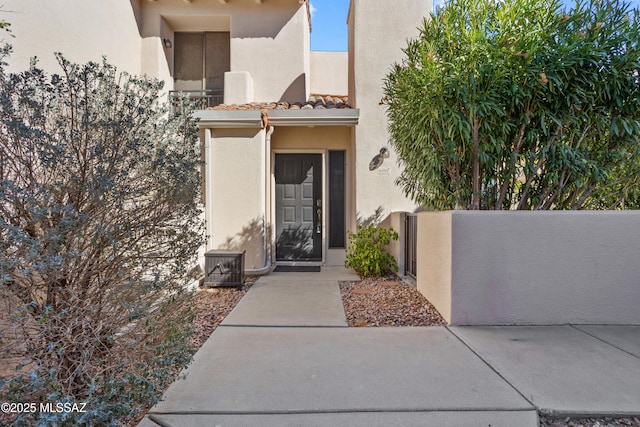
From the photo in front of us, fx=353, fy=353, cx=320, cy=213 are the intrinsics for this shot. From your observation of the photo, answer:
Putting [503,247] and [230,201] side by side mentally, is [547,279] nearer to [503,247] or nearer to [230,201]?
[503,247]

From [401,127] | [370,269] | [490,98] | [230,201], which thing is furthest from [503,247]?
[230,201]

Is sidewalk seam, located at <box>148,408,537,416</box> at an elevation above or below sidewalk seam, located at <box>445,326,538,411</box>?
below

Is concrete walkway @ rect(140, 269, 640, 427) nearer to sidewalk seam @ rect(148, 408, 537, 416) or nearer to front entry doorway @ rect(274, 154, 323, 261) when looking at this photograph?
sidewalk seam @ rect(148, 408, 537, 416)

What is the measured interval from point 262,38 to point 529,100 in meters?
6.93

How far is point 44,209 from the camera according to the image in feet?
6.60

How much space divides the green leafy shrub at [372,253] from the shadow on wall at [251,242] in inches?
67.6

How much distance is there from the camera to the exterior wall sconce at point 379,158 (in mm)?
6938

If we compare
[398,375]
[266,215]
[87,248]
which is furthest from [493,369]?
[266,215]

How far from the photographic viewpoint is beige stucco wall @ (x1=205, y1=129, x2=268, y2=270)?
21.9 ft

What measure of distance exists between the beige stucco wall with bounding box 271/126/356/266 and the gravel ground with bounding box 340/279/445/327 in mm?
1557

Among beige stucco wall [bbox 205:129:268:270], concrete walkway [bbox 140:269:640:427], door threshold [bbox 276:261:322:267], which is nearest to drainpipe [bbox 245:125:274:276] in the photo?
beige stucco wall [bbox 205:129:268:270]

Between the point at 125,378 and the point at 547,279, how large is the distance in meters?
4.32

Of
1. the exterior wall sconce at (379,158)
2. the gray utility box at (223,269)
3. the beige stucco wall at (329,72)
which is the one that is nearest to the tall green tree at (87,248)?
the gray utility box at (223,269)

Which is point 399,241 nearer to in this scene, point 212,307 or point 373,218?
point 373,218
